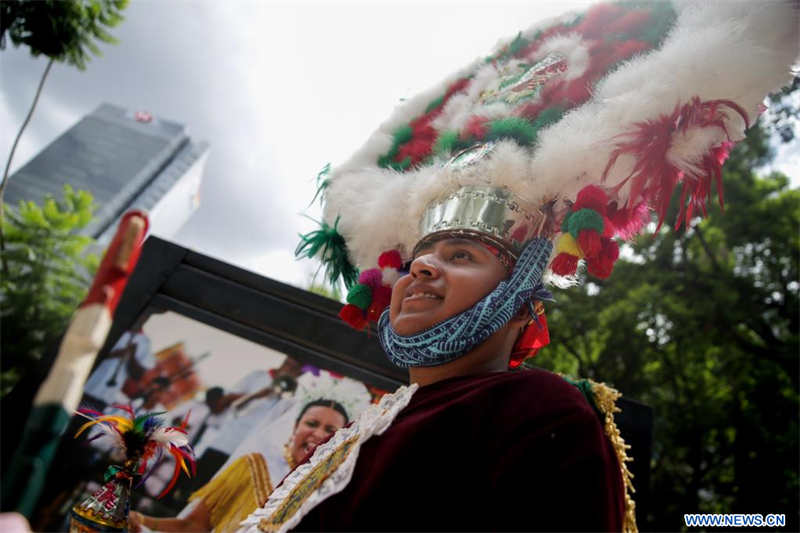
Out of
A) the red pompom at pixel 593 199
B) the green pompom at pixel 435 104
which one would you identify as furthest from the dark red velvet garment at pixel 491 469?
the green pompom at pixel 435 104

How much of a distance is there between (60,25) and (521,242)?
31.8ft

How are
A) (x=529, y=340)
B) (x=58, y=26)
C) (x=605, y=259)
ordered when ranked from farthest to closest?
1. (x=58, y=26)
2. (x=529, y=340)
3. (x=605, y=259)

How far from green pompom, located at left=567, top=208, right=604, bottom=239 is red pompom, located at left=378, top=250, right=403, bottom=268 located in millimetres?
893

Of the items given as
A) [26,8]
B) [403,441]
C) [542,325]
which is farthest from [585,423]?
[26,8]

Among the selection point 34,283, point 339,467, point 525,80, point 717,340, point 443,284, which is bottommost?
point 339,467

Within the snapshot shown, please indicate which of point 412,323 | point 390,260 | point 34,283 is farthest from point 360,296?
point 34,283

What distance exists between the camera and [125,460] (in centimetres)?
203

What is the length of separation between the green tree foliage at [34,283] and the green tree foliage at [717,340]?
46.0 feet

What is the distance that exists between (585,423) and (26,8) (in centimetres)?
1046

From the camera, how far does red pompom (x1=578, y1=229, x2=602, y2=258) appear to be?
1.73m

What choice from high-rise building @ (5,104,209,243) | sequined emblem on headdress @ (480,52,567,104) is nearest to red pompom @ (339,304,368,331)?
sequined emblem on headdress @ (480,52,567,104)

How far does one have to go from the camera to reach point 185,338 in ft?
13.7

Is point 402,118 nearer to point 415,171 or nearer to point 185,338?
point 415,171

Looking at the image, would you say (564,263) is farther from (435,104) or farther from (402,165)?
(435,104)
